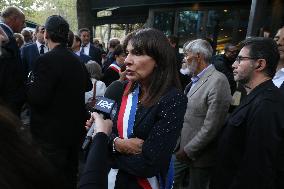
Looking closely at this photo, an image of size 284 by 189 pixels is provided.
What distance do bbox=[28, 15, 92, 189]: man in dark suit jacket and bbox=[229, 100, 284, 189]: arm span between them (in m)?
1.72

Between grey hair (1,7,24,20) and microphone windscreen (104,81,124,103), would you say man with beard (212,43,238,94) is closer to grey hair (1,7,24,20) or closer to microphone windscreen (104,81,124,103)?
grey hair (1,7,24,20)

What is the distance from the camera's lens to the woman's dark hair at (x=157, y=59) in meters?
2.29

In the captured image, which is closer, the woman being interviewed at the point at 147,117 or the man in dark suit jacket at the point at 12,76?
the woman being interviewed at the point at 147,117

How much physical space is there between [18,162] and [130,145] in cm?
143

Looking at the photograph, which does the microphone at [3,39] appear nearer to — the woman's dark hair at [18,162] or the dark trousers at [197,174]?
the dark trousers at [197,174]

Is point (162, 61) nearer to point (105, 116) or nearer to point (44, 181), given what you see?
point (105, 116)

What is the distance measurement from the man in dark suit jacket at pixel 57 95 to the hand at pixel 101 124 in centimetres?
165

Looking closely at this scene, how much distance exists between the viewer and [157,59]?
2.32m

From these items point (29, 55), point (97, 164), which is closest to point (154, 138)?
point (97, 164)

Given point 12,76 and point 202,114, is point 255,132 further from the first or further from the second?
point 12,76

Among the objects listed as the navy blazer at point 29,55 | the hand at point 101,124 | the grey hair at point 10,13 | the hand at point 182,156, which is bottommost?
the hand at point 182,156

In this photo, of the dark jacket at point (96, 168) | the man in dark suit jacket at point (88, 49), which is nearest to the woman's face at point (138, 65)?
the dark jacket at point (96, 168)

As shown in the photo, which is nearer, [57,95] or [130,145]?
[130,145]

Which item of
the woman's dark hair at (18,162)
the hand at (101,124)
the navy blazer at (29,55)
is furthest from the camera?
the navy blazer at (29,55)
